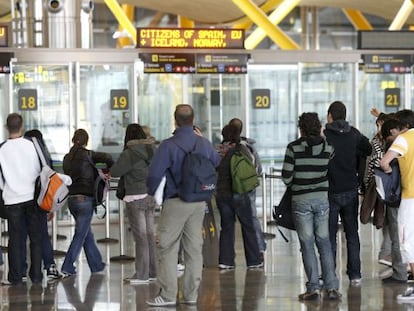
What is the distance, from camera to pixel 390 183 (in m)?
10.6

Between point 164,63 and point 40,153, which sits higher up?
point 164,63

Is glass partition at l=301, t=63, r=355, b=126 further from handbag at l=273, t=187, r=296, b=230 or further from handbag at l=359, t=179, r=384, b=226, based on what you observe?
handbag at l=273, t=187, r=296, b=230

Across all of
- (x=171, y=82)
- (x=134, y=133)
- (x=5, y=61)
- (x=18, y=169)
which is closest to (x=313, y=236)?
(x=134, y=133)

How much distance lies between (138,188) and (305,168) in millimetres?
2001

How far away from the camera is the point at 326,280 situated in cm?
1071

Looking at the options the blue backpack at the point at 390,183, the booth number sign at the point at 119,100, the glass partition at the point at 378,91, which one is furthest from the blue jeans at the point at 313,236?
the glass partition at the point at 378,91

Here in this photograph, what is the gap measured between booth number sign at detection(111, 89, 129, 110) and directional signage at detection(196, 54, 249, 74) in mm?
1316

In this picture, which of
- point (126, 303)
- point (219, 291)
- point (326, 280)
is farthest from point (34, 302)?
point (326, 280)

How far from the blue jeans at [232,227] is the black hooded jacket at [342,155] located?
6.71 feet

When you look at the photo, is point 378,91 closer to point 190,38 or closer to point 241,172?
point 190,38

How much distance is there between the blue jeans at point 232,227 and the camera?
13102 millimetres

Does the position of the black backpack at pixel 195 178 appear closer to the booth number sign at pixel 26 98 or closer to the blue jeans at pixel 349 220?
the blue jeans at pixel 349 220

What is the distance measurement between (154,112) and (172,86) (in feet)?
1.84

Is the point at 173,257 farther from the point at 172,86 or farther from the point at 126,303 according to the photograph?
the point at 172,86
